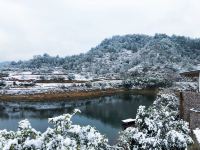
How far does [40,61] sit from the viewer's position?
191 m

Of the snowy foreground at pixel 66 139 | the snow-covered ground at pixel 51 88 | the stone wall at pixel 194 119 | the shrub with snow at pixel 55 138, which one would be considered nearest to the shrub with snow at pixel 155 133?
the snowy foreground at pixel 66 139

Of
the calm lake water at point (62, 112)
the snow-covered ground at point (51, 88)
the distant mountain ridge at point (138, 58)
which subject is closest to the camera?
the calm lake water at point (62, 112)

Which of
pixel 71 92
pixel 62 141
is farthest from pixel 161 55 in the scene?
pixel 62 141

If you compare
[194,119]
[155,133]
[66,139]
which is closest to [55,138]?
[66,139]

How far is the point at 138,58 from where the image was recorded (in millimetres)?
146000

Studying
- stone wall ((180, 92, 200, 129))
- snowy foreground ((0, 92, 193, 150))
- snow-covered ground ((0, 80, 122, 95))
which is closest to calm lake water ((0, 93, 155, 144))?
snow-covered ground ((0, 80, 122, 95))

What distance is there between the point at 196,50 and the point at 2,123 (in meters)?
129

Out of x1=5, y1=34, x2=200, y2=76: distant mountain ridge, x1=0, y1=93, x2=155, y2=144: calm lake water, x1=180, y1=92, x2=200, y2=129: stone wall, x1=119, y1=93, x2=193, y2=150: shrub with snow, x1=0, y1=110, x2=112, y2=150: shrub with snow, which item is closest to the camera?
x1=0, y1=110, x2=112, y2=150: shrub with snow

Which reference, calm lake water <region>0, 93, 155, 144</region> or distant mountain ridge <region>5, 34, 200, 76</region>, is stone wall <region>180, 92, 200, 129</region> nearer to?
calm lake water <region>0, 93, 155, 144</region>

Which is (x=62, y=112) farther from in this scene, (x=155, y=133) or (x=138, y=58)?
(x=138, y=58)

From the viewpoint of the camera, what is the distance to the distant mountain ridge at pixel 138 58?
126750mm

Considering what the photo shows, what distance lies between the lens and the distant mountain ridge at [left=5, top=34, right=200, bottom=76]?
12675 centimetres

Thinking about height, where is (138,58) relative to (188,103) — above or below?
above

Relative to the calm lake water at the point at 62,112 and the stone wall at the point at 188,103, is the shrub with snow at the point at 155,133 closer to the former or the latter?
the stone wall at the point at 188,103
